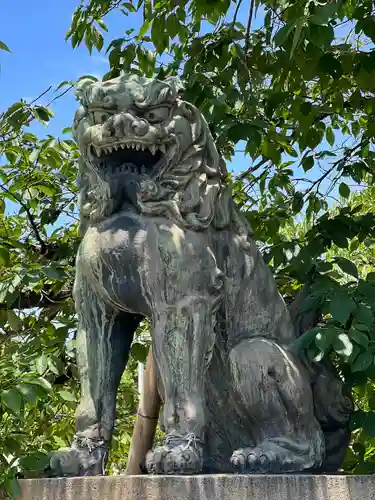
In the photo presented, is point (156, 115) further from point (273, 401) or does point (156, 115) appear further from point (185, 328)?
point (273, 401)

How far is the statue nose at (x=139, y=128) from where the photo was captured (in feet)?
10.2

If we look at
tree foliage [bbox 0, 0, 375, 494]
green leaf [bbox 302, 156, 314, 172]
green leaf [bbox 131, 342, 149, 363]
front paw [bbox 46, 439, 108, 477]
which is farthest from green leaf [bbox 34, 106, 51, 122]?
front paw [bbox 46, 439, 108, 477]

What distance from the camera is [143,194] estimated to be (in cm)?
318

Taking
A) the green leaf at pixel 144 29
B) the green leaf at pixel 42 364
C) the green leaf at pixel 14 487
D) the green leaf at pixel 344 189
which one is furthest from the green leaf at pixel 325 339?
the green leaf at pixel 144 29

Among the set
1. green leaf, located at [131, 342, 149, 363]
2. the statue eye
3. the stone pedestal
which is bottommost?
the stone pedestal

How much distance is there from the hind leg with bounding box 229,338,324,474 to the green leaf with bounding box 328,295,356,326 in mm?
293

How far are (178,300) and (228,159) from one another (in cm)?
316

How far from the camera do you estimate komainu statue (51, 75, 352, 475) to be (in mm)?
3066

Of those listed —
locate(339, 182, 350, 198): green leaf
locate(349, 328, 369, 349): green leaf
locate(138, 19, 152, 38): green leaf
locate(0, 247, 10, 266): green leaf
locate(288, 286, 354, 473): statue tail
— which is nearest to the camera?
locate(349, 328, 369, 349): green leaf

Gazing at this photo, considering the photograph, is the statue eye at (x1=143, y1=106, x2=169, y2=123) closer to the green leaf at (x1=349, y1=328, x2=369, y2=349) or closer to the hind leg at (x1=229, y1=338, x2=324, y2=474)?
the hind leg at (x1=229, y1=338, x2=324, y2=474)

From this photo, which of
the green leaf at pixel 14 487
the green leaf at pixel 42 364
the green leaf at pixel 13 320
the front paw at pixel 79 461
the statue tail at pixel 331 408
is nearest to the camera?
the front paw at pixel 79 461

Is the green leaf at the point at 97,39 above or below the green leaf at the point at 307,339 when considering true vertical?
above

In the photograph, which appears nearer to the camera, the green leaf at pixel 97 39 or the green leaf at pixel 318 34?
the green leaf at pixel 318 34

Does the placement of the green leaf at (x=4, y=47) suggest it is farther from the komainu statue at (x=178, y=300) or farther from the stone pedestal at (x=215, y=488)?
the stone pedestal at (x=215, y=488)
